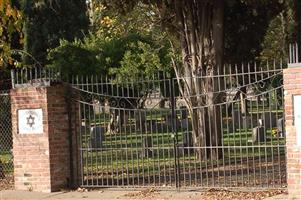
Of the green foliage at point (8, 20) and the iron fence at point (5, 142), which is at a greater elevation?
the green foliage at point (8, 20)

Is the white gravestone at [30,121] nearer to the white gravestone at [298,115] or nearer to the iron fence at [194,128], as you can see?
the iron fence at [194,128]

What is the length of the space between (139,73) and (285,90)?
22472mm

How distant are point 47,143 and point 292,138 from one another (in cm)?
521

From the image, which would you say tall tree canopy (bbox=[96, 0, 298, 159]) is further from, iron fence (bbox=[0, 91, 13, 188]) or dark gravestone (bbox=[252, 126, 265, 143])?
dark gravestone (bbox=[252, 126, 265, 143])

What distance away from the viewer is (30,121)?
13.7m

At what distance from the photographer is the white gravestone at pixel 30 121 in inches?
530

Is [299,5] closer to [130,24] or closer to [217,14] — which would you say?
[217,14]

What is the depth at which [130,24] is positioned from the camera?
33938mm

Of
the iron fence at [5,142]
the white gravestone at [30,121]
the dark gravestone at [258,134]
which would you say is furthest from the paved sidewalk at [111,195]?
the dark gravestone at [258,134]

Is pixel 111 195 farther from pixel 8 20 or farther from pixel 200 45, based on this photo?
pixel 200 45

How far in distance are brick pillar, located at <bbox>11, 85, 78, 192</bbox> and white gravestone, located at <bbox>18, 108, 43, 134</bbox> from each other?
2.3 inches

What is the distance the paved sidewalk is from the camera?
1189 centimetres

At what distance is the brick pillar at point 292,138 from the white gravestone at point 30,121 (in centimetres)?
525

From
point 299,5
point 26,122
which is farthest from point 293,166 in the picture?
point 299,5
